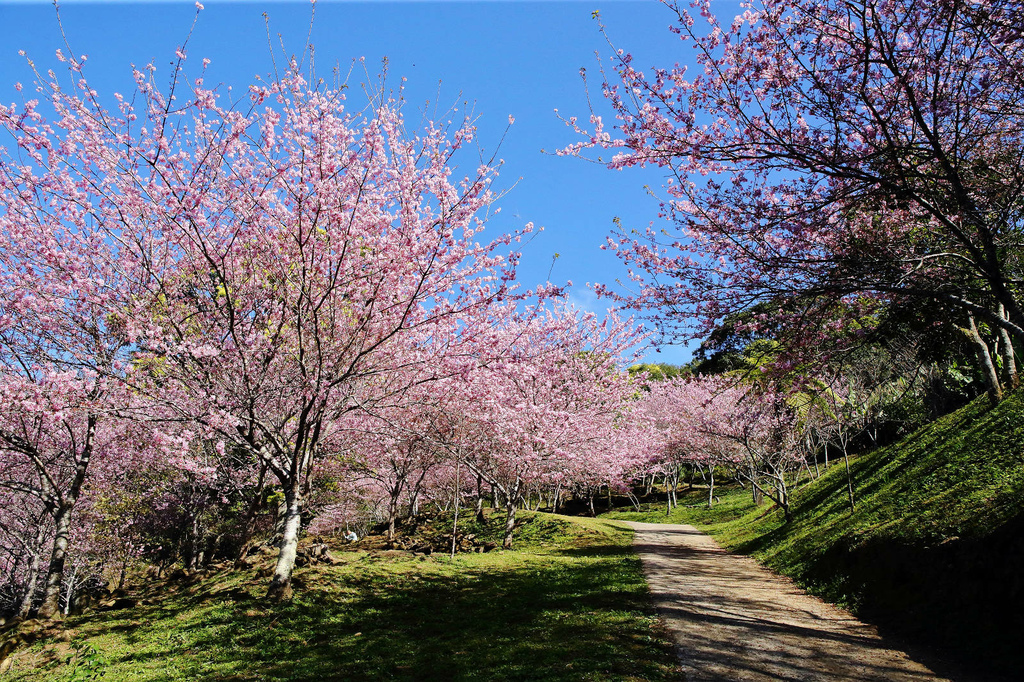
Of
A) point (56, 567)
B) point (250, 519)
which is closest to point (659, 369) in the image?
point (250, 519)

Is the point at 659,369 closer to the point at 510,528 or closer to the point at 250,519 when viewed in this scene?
the point at 510,528

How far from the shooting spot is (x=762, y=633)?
745cm

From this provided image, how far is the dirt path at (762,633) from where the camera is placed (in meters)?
6.01

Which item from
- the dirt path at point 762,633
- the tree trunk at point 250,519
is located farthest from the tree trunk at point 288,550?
the dirt path at point 762,633

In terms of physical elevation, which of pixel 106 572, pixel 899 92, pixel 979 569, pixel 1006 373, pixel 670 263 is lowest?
pixel 106 572

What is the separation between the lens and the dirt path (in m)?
6.01

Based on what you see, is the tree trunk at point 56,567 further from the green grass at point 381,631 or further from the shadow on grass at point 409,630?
the shadow on grass at point 409,630

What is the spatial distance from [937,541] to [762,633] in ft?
9.70

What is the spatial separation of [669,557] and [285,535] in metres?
10.3

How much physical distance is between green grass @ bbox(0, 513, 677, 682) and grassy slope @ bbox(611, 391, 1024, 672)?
3480 mm

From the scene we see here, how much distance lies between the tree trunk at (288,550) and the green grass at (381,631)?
33cm

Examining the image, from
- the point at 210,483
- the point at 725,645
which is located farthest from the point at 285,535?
the point at 725,645

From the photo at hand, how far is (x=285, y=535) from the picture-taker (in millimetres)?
9391

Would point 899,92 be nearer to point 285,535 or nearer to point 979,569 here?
point 979,569
